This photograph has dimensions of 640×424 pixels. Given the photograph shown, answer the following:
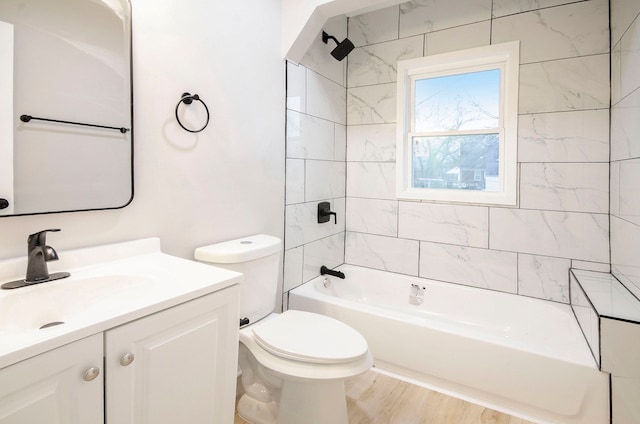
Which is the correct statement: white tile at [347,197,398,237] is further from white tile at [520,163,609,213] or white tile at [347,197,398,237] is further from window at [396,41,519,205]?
white tile at [520,163,609,213]

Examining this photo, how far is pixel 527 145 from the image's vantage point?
2.34 metres

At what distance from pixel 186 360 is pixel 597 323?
1782 mm

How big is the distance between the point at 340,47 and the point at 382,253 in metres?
1.63

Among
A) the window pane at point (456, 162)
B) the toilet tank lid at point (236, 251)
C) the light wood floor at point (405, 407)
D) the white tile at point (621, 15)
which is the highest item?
the white tile at point (621, 15)

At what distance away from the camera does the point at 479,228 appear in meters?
2.53

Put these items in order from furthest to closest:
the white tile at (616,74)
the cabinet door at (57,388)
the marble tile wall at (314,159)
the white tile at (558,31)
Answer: the marble tile wall at (314,159) → the white tile at (558,31) → the white tile at (616,74) → the cabinet door at (57,388)

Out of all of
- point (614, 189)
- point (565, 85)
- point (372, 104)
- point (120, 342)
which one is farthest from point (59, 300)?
point (565, 85)

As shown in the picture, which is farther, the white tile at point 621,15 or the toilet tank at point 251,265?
the white tile at point 621,15

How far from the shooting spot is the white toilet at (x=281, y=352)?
4.70 ft

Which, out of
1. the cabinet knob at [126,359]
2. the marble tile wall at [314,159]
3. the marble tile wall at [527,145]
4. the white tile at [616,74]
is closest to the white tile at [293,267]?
the marble tile wall at [314,159]

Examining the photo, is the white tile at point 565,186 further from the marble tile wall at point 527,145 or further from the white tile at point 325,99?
the white tile at point 325,99

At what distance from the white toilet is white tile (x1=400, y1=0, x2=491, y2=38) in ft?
6.63

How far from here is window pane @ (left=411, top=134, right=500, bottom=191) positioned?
254 centimetres

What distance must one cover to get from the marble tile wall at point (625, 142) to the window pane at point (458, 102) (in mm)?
673
